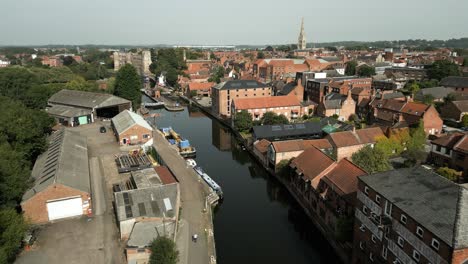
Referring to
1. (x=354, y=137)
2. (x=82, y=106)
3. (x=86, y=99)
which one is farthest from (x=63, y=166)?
(x=86, y=99)

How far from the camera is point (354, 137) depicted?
106 ft

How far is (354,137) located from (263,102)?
64.3 feet

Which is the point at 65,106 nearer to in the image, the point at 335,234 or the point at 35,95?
the point at 35,95

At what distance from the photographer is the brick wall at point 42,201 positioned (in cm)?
2067

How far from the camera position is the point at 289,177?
94.2 ft

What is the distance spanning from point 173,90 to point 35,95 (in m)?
38.5

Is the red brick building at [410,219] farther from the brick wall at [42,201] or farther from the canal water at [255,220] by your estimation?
the brick wall at [42,201]

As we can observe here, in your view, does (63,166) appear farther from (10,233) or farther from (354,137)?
(354,137)

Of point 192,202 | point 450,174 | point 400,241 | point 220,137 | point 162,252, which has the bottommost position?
point 220,137

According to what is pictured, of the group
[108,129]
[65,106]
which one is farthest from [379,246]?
[65,106]

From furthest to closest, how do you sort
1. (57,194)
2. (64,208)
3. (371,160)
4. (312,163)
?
(312,163) < (371,160) < (64,208) < (57,194)

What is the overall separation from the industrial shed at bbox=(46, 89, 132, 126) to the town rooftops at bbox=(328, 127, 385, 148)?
31.8 meters

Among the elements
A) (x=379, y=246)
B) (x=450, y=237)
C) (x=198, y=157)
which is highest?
(x=450, y=237)

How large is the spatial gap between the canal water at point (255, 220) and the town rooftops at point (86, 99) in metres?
18.1
